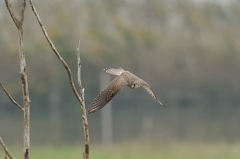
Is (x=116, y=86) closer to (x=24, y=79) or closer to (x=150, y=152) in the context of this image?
(x=24, y=79)

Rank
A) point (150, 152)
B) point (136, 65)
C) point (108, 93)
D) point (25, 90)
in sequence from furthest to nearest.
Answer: point (136, 65), point (150, 152), point (108, 93), point (25, 90)

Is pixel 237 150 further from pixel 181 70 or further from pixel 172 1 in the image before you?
pixel 172 1

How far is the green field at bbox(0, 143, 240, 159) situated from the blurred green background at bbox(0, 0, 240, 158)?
0.75m

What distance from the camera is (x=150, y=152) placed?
10.3 meters

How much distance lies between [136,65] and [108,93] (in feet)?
36.0

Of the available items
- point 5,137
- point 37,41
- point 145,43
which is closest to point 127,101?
point 145,43

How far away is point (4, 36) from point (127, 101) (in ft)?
8.68

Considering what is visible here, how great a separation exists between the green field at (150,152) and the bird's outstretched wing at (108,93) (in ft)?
26.1

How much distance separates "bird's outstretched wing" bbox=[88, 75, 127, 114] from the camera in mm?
1382

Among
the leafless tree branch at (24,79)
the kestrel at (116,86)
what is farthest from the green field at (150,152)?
the leafless tree branch at (24,79)

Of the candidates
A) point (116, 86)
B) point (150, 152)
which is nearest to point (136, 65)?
point (150, 152)

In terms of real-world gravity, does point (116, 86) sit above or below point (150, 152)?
below

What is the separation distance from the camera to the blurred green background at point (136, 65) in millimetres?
12164

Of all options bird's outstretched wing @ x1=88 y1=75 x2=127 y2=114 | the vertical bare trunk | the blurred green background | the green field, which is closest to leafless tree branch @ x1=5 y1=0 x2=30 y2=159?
the vertical bare trunk
